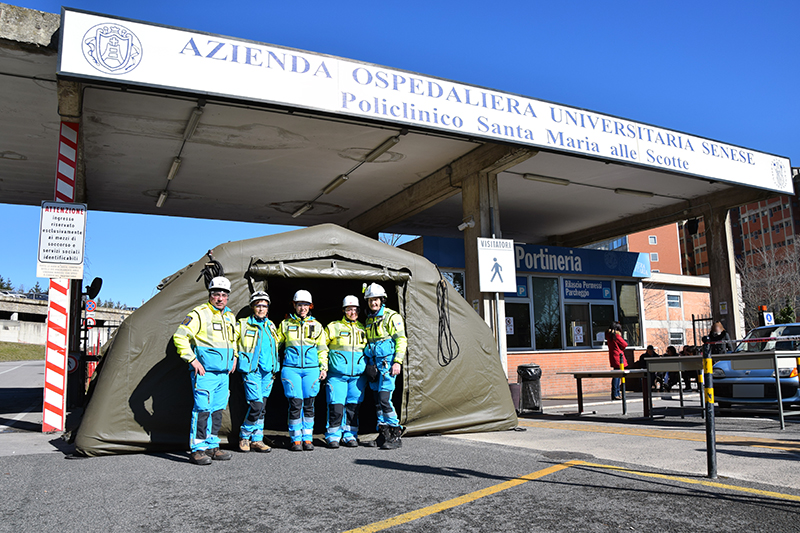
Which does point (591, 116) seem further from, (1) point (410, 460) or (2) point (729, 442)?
(1) point (410, 460)

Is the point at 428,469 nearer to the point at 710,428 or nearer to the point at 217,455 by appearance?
the point at 217,455

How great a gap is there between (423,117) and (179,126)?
4669 mm

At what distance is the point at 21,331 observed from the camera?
62.2 metres

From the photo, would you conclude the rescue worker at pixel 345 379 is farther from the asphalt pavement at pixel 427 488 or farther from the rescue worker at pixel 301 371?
the asphalt pavement at pixel 427 488

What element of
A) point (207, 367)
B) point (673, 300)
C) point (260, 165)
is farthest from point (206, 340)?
point (673, 300)

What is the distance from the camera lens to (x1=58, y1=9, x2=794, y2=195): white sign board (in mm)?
7820

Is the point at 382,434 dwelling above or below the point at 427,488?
above

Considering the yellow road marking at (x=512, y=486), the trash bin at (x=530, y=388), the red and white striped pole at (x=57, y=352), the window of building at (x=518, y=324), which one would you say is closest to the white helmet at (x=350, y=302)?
the yellow road marking at (x=512, y=486)

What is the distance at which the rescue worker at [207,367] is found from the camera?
5.80 m

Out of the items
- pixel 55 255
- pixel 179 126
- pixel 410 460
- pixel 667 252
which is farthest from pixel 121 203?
pixel 667 252

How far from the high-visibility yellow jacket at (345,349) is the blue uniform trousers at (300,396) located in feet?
0.99

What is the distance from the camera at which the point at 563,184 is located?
14.8 metres

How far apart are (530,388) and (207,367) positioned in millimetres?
7359

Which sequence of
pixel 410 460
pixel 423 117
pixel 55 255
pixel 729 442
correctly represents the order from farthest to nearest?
pixel 423 117, pixel 55 255, pixel 729 442, pixel 410 460
